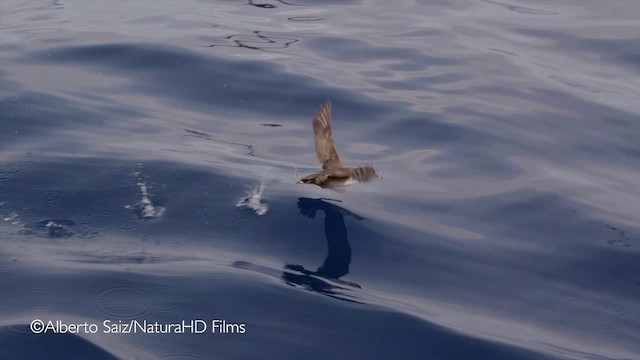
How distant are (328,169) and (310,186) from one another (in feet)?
1.86

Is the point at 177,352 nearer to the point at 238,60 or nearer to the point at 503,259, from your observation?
the point at 503,259

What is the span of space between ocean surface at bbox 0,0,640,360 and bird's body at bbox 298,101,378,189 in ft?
1.23

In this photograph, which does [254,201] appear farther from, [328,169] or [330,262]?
[330,262]

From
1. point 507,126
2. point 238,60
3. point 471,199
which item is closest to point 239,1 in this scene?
point 238,60

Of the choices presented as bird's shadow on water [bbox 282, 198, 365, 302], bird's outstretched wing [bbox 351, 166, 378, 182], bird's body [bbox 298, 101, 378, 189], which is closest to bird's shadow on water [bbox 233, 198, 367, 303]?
bird's shadow on water [bbox 282, 198, 365, 302]

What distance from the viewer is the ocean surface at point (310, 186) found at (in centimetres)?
625

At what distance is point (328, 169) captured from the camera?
7.81 metres

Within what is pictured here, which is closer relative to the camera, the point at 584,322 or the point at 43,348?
the point at 43,348

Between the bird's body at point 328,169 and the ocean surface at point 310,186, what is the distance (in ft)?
1.23

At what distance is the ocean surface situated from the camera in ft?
20.5

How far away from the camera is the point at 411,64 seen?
11.8 metres

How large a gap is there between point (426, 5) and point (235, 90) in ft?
16.4

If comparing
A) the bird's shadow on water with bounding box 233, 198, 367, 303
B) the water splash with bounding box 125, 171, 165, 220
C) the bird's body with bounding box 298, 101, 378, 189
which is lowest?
the bird's shadow on water with bounding box 233, 198, 367, 303

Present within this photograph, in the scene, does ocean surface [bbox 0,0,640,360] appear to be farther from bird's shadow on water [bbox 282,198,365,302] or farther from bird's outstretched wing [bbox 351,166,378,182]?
bird's outstretched wing [bbox 351,166,378,182]
